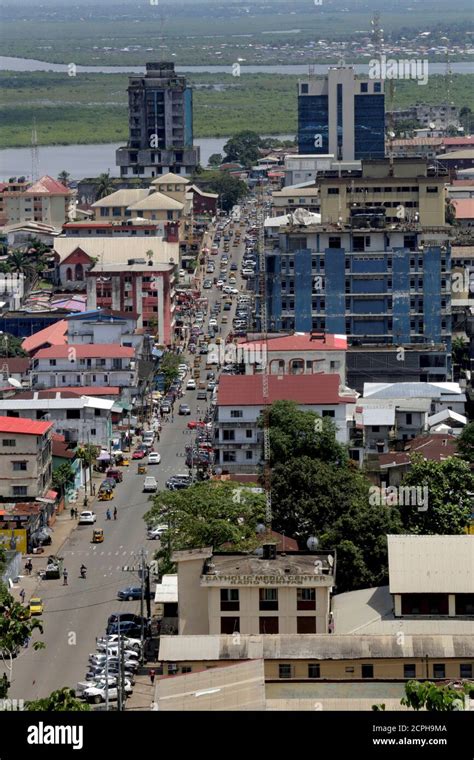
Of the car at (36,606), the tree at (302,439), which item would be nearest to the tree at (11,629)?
the car at (36,606)

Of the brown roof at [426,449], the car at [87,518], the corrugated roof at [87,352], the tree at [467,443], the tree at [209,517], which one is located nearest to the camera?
the tree at [209,517]

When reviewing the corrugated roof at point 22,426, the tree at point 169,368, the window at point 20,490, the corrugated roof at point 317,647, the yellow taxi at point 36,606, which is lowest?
the yellow taxi at point 36,606

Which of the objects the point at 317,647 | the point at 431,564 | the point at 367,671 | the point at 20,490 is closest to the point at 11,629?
the point at 317,647

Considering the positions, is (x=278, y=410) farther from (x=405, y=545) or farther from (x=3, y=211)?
(x=3, y=211)

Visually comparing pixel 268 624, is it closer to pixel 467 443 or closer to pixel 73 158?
pixel 467 443

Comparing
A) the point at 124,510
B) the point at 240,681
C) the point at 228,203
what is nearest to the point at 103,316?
the point at 124,510

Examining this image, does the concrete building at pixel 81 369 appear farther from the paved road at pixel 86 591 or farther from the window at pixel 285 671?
the window at pixel 285 671
